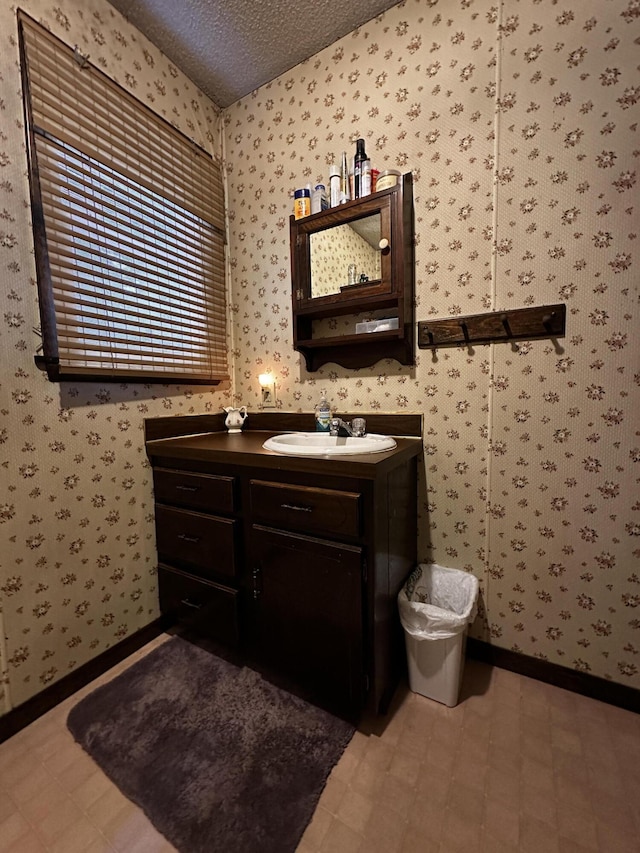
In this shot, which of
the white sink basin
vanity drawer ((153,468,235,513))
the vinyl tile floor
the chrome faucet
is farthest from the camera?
the chrome faucet

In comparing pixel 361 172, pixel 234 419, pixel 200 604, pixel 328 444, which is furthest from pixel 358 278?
pixel 200 604

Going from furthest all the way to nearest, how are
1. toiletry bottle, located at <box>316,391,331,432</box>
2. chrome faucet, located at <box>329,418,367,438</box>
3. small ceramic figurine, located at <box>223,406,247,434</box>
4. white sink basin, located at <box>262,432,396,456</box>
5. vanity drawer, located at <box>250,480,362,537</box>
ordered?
small ceramic figurine, located at <box>223,406,247,434</box> < toiletry bottle, located at <box>316,391,331,432</box> < chrome faucet, located at <box>329,418,367,438</box> < white sink basin, located at <box>262,432,396,456</box> < vanity drawer, located at <box>250,480,362,537</box>

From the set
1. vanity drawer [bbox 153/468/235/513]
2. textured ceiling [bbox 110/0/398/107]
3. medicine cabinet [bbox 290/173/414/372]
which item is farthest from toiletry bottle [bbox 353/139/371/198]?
vanity drawer [bbox 153/468/235/513]

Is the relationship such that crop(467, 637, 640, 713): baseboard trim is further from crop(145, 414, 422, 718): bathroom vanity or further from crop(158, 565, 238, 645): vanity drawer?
crop(158, 565, 238, 645): vanity drawer

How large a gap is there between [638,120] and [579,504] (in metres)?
1.22

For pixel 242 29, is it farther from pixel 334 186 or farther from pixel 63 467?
pixel 63 467

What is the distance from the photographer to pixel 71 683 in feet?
4.12

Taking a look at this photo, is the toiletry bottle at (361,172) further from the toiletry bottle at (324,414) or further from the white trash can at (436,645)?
the white trash can at (436,645)

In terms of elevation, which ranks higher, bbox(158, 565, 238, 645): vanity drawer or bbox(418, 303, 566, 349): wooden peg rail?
bbox(418, 303, 566, 349): wooden peg rail

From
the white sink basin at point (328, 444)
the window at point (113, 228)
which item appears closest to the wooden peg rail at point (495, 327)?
the white sink basin at point (328, 444)

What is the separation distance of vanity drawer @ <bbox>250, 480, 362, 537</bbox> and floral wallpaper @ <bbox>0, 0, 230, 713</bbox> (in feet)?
2.18

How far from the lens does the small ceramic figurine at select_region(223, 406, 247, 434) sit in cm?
182

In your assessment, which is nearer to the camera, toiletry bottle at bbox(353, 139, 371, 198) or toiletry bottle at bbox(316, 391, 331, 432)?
toiletry bottle at bbox(353, 139, 371, 198)

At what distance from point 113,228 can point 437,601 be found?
2006 millimetres
